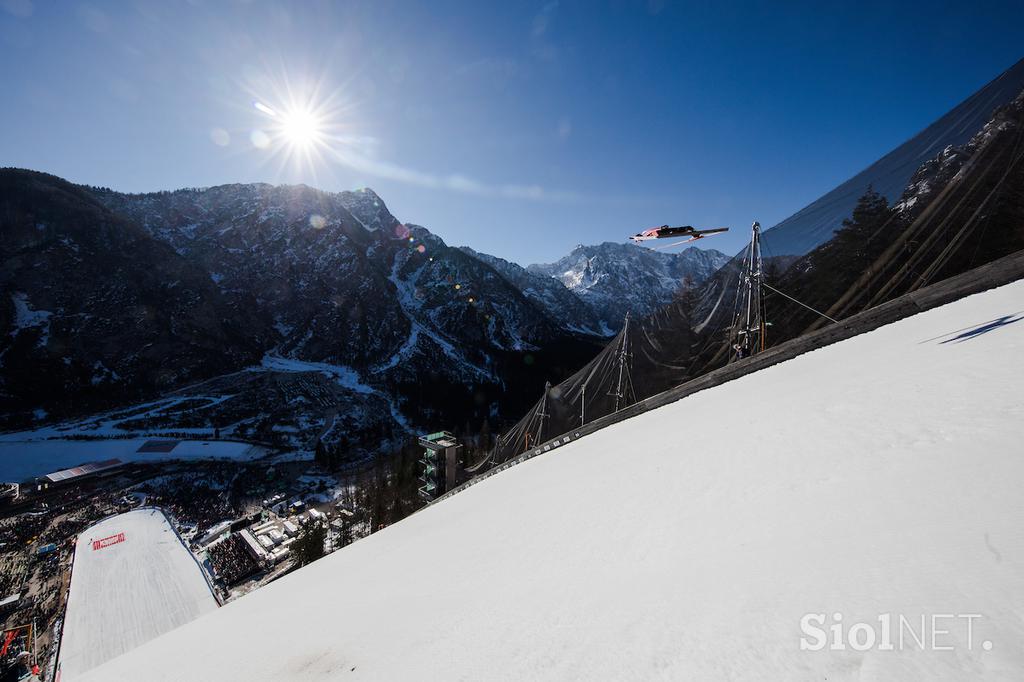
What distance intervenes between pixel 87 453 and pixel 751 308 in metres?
108

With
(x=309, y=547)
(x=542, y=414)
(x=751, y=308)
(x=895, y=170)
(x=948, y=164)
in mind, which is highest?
(x=895, y=170)

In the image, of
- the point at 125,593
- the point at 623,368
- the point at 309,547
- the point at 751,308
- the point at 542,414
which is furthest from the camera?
the point at 309,547

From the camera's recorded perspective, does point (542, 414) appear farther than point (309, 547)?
No

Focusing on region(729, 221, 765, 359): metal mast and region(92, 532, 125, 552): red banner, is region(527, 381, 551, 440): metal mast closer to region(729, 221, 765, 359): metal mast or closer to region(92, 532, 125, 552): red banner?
region(729, 221, 765, 359): metal mast

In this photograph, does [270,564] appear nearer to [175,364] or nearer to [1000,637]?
[1000,637]

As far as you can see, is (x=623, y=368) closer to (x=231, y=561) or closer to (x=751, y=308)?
(x=751, y=308)

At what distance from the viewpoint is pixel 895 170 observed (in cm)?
779

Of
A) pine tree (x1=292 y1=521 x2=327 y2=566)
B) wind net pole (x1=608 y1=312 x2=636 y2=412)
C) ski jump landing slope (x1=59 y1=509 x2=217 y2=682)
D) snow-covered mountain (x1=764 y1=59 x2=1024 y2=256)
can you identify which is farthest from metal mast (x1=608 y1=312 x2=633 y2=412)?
pine tree (x1=292 y1=521 x2=327 y2=566)

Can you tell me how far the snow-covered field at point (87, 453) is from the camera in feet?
215

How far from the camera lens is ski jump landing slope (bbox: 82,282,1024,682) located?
1.33 m

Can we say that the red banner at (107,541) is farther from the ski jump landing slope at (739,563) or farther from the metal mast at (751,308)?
the metal mast at (751,308)

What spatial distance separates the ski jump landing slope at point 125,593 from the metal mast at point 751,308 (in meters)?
36.6

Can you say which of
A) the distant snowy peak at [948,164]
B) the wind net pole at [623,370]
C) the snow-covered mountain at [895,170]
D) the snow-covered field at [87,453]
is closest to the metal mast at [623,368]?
the wind net pole at [623,370]

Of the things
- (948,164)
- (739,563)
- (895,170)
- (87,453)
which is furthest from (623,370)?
(87,453)
